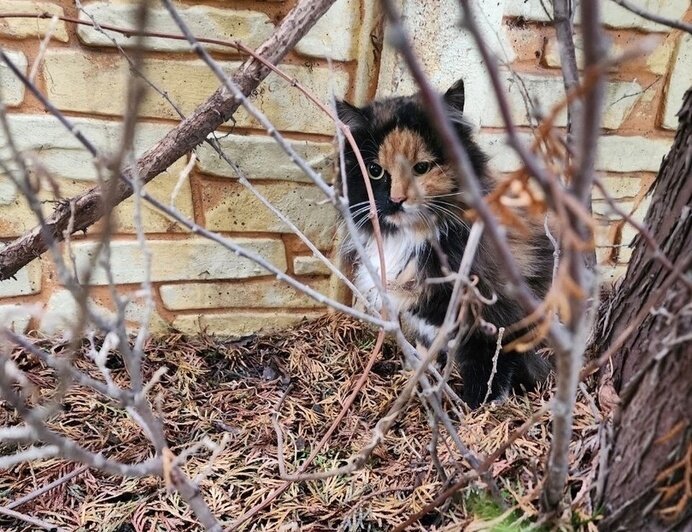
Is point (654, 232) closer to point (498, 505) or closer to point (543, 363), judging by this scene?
point (498, 505)

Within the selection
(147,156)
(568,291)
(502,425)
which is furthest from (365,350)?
(568,291)

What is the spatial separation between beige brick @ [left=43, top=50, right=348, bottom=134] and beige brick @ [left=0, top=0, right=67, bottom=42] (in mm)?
61

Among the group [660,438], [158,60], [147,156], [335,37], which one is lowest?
[660,438]

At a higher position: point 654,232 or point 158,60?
point 158,60

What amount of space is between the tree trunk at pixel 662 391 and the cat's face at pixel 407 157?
629mm

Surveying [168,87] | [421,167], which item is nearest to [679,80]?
[421,167]

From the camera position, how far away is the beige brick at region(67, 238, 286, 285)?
179 cm

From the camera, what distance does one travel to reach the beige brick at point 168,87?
1.59 metres

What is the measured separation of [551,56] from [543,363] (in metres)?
0.99

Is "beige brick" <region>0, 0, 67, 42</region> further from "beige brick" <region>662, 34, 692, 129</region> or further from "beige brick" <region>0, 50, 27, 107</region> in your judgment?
"beige brick" <region>662, 34, 692, 129</region>

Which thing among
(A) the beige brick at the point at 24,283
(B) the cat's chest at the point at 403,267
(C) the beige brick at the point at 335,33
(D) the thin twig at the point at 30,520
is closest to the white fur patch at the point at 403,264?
(B) the cat's chest at the point at 403,267

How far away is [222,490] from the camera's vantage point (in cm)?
123

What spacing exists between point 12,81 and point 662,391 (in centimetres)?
174

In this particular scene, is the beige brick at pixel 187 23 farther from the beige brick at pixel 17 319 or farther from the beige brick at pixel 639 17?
the beige brick at pixel 639 17
